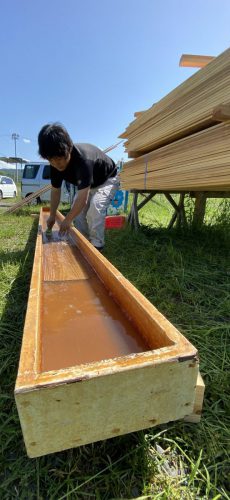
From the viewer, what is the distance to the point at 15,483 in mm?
937

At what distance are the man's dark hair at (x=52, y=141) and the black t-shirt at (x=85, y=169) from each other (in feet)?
1.02

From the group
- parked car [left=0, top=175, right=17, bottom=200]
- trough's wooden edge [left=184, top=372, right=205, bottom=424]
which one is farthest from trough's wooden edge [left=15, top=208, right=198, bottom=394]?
parked car [left=0, top=175, right=17, bottom=200]

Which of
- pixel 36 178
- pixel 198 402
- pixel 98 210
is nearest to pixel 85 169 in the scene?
pixel 98 210

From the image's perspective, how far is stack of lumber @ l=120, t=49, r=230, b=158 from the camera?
78.1 inches

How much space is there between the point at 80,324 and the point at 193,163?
166 cm

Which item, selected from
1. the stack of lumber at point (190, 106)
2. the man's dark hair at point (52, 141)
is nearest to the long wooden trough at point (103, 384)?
the man's dark hair at point (52, 141)

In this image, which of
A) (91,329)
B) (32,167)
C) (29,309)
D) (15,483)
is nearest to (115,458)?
(15,483)

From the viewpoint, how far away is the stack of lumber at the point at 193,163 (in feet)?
6.28

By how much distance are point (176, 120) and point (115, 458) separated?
2.65 m

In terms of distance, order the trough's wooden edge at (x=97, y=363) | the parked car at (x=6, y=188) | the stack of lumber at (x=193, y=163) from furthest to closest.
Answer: the parked car at (x=6, y=188)
the stack of lumber at (x=193, y=163)
the trough's wooden edge at (x=97, y=363)

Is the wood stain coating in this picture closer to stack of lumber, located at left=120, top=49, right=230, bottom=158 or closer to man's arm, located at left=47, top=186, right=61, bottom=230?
man's arm, located at left=47, top=186, right=61, bottom=230

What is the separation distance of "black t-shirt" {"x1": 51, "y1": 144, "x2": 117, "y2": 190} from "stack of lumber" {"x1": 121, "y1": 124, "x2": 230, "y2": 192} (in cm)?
53

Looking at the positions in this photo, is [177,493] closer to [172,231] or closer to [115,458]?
[115,458]

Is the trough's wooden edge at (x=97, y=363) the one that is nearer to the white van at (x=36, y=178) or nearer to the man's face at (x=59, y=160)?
the man's face at (x=59, y=160)
